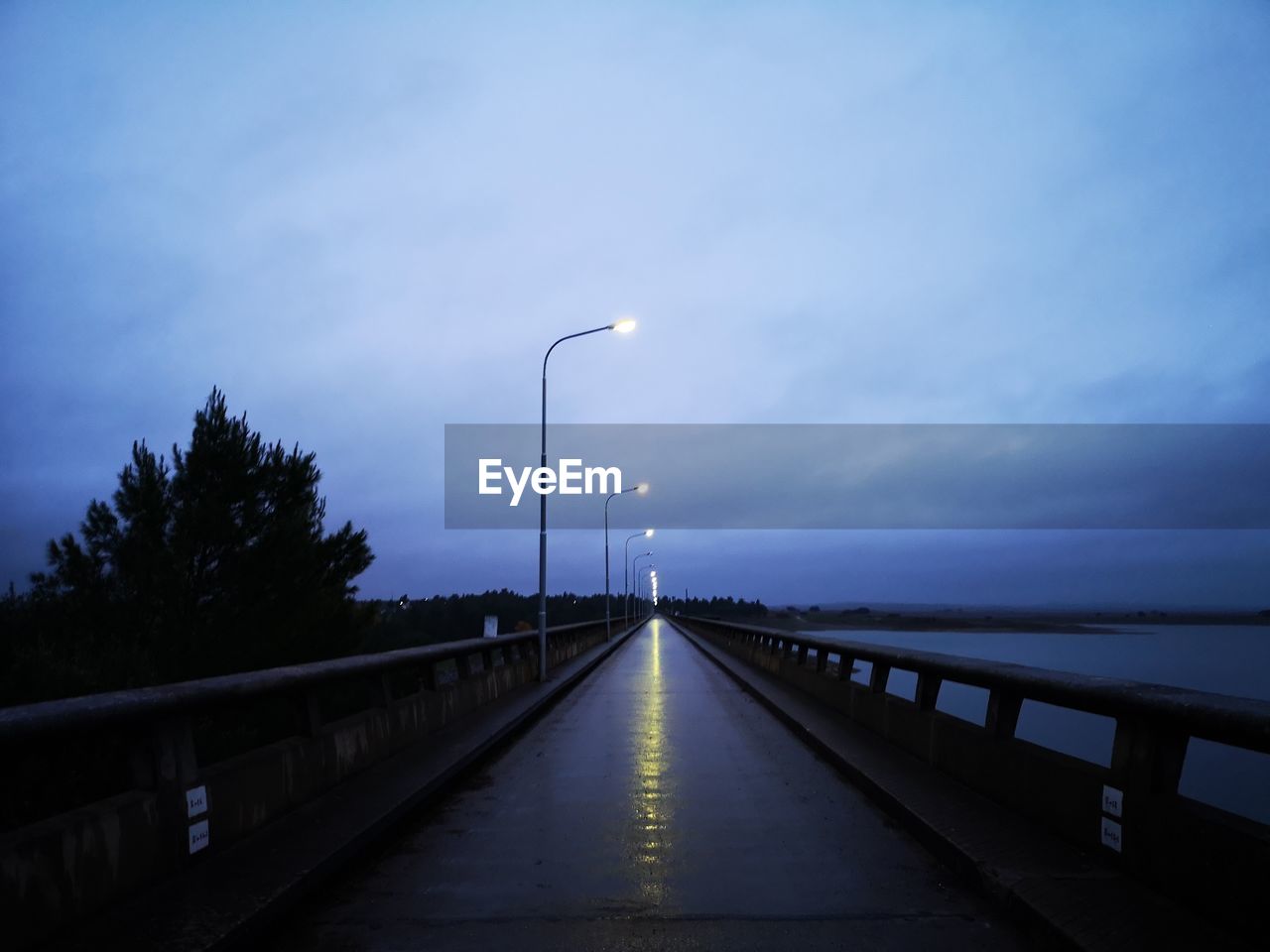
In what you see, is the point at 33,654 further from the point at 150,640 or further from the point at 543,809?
the point at 543,809

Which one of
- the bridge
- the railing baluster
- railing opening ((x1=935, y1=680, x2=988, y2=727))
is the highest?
the railing baluster

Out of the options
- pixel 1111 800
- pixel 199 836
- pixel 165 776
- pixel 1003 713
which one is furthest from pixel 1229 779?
pixel 165 776

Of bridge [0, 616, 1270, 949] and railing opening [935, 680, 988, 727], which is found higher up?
bridge [0, 616, 1270, 949]

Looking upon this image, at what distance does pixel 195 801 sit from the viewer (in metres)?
5.67

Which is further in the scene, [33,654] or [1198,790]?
[1198,790]

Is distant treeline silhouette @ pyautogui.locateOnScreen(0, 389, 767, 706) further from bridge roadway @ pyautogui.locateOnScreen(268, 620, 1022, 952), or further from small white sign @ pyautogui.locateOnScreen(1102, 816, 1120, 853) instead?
small white sign @ pyautogui.locateOnScreen(1102, 816, 1120, 853)

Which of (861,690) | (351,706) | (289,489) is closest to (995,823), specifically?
(861,690)

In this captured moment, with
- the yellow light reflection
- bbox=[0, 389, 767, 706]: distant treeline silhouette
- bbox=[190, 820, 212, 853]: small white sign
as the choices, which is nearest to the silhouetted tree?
bbox=[0, 389, 767, 706]: distant treeline silhouette

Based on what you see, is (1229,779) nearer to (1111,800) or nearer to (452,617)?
(1111,800)

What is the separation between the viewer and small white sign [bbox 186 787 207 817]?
18.4 ft

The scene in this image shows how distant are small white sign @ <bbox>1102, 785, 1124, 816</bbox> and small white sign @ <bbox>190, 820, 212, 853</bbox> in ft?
17.1

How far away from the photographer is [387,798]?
7.70 meters

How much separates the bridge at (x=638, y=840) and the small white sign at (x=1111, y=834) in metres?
0.02

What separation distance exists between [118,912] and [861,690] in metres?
9.85
